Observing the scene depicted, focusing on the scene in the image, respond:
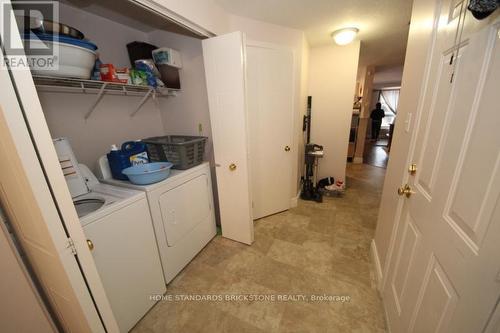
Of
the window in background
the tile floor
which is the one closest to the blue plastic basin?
the tile floor

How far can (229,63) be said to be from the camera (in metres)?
1.59

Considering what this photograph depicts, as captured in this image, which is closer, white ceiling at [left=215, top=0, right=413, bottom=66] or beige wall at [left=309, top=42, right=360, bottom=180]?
white ceiling at [left=215, top=0, right=413, bottom=66]

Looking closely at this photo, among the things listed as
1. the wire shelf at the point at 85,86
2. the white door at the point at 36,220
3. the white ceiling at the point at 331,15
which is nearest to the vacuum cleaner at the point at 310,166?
the white ceiling at the point at 331,15

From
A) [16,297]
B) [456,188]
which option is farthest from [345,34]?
[16,297]

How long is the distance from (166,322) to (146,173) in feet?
3.60

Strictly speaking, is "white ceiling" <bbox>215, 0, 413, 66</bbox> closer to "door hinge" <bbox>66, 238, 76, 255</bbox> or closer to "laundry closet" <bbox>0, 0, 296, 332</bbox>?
"laundry closet" <bbox>0, 0, 296, 332</bbox>

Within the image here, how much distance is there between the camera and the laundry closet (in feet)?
3.28

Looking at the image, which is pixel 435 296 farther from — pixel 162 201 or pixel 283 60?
pixel 283 60

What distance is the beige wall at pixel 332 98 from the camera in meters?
2.84

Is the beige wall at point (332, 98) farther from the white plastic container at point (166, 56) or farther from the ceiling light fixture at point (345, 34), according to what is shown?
the white plastic container at point (166, 56)

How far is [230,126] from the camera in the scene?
69.1 inches

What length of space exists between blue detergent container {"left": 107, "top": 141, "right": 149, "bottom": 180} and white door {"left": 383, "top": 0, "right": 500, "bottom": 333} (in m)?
2.00

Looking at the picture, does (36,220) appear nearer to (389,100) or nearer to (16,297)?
(16,297)

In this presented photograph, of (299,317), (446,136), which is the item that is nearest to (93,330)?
(299,317)
